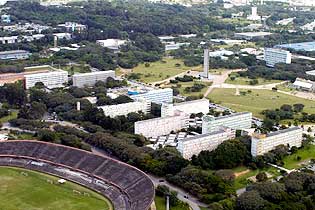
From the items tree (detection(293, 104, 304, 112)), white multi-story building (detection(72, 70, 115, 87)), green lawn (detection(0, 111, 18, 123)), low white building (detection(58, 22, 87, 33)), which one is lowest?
green lawn (detection(0, 111, 18, 123))

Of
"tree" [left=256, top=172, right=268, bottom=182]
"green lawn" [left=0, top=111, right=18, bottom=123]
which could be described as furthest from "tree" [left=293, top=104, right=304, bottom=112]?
"green lawn" [left=0, top=111, right=18, bottom=123]

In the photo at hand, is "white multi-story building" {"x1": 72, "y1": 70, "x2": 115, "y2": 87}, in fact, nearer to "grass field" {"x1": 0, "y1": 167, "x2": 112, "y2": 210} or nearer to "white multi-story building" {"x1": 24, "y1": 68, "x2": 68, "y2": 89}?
"white multi-story building" {"x1": 24, "y1": 68, "x2": 68, "y2": 89}

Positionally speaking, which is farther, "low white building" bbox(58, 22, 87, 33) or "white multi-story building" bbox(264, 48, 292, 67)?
"low white building" bbox(58, 22, 87, 33)

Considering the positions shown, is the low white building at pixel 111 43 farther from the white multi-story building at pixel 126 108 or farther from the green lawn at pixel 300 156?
the green lawn at pixel 300 156

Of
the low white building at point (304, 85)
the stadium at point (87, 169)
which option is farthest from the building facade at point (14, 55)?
the stadium at point (87, 169)

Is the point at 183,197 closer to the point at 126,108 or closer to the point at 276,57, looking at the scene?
the point at 126,108

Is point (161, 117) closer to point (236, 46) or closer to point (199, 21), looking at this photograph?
point (236, 46)
